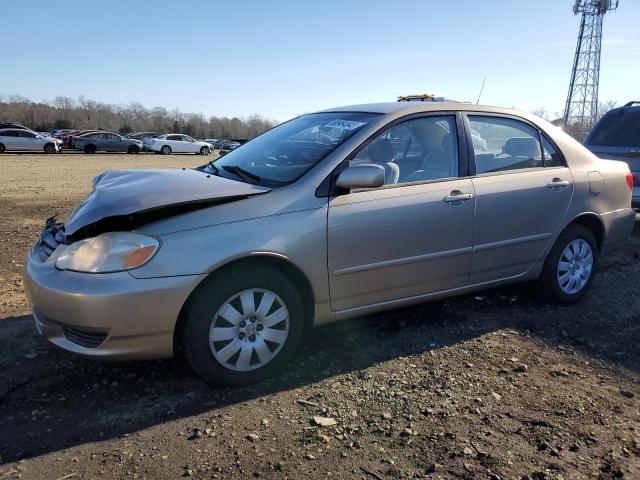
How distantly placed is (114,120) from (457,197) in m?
106

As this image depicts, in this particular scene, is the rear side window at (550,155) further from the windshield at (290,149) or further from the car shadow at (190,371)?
the windshield at (290,149)

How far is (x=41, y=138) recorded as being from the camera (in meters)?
31.4

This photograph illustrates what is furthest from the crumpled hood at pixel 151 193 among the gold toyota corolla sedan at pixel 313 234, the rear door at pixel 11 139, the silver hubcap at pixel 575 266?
the rear door at pixel 11 139

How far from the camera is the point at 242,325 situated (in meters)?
3.04

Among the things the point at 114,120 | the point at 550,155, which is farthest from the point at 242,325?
the point at 114,120

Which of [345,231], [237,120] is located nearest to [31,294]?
[345,231]

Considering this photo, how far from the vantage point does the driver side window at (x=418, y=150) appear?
3680mm

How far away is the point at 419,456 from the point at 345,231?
1377mm

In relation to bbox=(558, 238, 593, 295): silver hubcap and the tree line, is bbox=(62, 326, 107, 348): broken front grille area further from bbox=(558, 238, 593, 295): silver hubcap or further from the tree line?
the tree line

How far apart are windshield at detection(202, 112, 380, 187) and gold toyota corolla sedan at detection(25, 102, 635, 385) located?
0.02 meters

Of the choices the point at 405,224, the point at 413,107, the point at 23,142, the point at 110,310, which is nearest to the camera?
the point at 110,310

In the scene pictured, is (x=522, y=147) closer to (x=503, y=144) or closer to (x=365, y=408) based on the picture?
(x=503, y=144)

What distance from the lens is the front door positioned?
3.32 m

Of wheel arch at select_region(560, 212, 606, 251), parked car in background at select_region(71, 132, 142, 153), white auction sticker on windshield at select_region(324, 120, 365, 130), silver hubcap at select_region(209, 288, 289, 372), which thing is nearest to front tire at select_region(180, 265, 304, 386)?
silver hubcap at select_region(209, 288, 289, 372)
